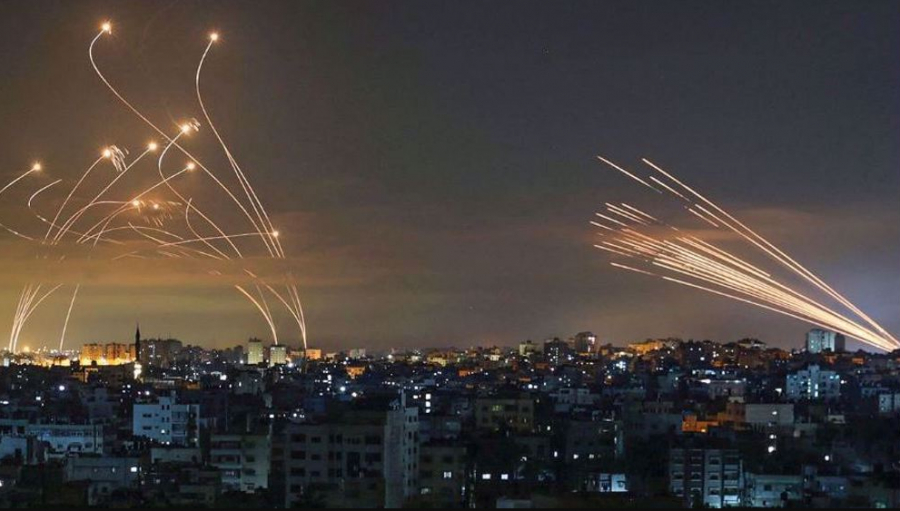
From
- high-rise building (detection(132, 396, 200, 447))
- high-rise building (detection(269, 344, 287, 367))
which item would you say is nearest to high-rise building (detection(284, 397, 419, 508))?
high-rise building (detection(132, 396, 200, 447))

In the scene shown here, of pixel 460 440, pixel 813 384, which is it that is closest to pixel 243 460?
pixel 460 440

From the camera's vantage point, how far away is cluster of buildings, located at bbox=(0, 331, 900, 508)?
15.6 meters

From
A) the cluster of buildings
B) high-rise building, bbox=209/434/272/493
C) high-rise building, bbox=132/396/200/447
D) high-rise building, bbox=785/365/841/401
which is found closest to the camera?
the cluster of buildings

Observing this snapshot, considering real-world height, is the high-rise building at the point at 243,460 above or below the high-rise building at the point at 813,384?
below

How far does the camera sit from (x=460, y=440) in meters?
18.5

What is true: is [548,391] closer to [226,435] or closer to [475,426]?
[475,426]

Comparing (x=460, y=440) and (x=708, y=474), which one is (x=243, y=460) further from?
(x=708, y=474)

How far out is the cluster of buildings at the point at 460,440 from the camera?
1557cm

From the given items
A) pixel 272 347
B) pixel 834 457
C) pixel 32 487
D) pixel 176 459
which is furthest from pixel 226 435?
Answer: pixel 272 347

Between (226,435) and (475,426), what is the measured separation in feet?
19.8

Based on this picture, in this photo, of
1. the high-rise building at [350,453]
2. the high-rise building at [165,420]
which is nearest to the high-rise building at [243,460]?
the high-rise building at [350,453]

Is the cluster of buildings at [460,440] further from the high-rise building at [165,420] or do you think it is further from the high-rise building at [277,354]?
the high-rise building at [277,354]

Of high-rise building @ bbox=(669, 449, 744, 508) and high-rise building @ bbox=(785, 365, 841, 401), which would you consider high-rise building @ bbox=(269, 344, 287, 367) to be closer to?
high-rise building @ bbox=(785, 365, 841, 401)

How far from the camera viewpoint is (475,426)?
2361 centimetres
